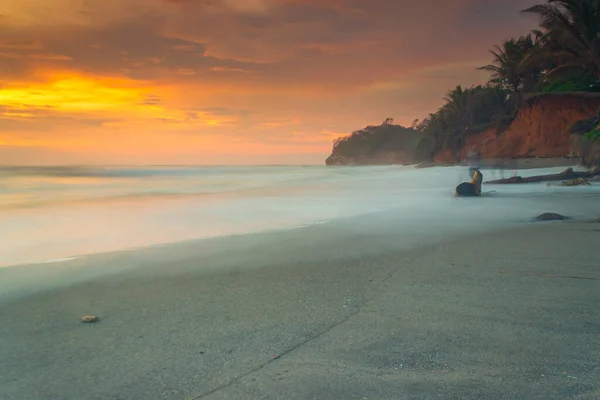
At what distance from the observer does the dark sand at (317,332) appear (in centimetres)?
202

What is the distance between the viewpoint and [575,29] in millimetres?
24375

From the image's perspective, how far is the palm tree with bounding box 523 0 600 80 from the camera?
23641 millimetres

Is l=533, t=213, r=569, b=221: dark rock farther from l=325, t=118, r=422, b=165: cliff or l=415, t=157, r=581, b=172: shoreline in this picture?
l=325, t=118, r=422, b=165: cliff

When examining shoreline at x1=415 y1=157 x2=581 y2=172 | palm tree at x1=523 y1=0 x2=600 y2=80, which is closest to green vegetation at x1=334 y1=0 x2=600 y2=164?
palm tree at x1=523 y1=0 x2=600 y2=80

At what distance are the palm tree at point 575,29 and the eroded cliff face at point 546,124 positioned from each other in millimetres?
2577

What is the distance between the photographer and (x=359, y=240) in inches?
230

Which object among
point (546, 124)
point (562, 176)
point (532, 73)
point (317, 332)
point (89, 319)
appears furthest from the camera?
point (532, 73)

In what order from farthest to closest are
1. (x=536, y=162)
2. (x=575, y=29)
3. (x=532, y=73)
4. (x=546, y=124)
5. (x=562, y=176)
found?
(x=532, y=73)
(x=546, y=124)
(x=536, y=162)
(x=575, y=29)
(x=562, y=176)

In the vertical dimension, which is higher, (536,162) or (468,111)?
(468,111)

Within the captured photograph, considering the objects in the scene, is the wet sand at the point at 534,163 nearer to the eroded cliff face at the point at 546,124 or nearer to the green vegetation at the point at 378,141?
the eroded cliff face at the point at 546,124

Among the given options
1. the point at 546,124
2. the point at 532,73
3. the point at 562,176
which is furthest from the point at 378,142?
the point at 562,176

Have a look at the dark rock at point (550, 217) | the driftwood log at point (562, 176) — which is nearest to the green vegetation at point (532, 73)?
the driftwood log at point (562, 176)

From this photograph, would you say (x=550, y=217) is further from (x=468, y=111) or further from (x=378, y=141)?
(x=378, y=141)

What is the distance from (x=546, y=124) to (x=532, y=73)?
11219mm
